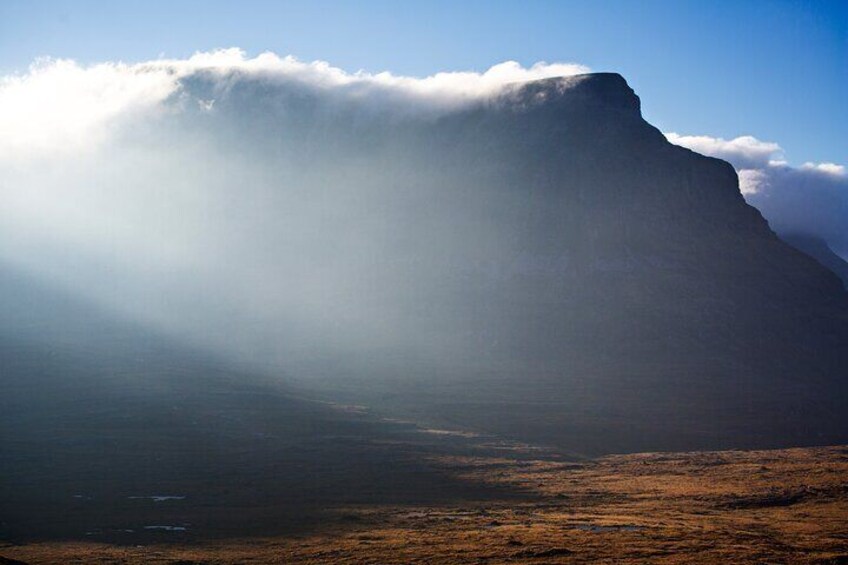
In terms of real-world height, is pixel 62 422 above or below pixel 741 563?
above

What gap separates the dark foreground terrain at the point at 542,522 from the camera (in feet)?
245

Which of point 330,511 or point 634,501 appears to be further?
point 634,501

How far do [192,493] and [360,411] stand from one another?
7689 cm

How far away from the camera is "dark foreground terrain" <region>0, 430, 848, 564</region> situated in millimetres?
74812

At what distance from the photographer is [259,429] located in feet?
519

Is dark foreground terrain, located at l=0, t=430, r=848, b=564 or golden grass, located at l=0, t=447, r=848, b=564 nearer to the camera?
golden grass, located at l=0, t=447, r=848, b=564

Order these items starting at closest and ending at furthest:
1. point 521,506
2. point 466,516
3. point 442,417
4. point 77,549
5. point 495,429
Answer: point 77,549, point 466,516, point 521,506, point 495,429, point 442,417

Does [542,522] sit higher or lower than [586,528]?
higher

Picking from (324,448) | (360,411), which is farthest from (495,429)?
(324,448)

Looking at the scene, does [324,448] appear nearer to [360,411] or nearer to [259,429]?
[259,429]

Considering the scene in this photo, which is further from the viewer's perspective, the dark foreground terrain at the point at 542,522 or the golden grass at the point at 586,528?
the dark foreground terrain at the point at 542,522

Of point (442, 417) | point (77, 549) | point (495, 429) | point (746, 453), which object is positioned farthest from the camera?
point (442, 417)

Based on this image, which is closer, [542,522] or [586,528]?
[586,528]

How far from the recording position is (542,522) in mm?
89562
